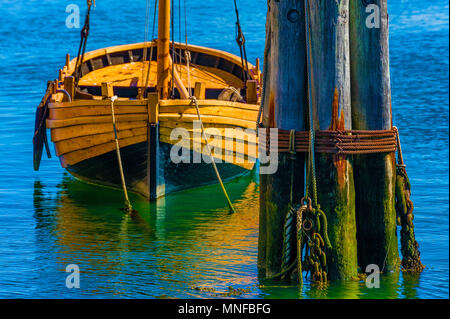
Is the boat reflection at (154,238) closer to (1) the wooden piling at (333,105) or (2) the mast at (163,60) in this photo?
(1) the wooden piling at (333,105)

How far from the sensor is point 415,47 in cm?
4172

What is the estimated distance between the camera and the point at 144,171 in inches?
616

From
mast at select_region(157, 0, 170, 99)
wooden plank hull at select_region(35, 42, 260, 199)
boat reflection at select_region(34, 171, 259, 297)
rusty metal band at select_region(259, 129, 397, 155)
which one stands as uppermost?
mast at select_region(157, 0, 170, 99)

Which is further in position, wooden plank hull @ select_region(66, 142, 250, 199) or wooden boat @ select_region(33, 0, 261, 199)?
wooden plank hull @ select_region(66, 142, 250, 199)

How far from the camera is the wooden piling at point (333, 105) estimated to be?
27.3 ft

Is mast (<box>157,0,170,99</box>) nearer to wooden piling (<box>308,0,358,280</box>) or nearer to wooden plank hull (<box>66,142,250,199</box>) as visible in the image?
wooden plank hull (<box>66,142,250,199</box>)

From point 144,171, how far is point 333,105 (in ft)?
25.3

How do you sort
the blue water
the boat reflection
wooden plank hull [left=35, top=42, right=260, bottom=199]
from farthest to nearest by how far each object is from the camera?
wooden plank hull [left=35, top=42, right=260, bottom=199], the boat reflection, the blue water

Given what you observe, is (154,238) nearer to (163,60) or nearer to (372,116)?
(163,60)

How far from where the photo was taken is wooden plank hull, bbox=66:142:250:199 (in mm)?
15562

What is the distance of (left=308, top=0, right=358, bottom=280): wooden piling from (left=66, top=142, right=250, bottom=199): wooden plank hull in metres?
7.22

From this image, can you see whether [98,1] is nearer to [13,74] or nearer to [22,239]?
[13,74]

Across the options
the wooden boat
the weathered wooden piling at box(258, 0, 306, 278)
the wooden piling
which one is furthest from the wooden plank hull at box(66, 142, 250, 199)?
the wooden piling

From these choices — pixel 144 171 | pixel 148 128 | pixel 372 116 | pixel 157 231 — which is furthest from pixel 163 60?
pixel 372 116
